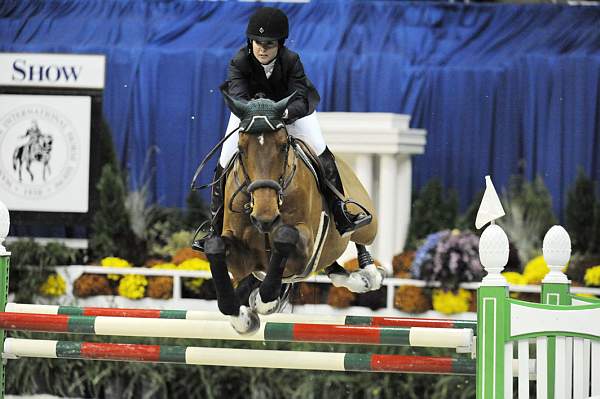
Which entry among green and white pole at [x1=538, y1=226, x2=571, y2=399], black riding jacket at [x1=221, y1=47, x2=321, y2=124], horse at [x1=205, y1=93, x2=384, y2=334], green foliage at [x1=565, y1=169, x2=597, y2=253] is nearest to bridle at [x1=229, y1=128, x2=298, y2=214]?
horse at [x1=205, y1=93, x2=384, y2=334]

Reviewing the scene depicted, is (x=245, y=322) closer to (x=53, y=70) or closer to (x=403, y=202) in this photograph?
(x=403, y=202)

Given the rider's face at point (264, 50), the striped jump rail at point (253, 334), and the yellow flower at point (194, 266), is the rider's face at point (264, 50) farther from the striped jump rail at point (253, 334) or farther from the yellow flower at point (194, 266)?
the yellow flower at point (194, 266)

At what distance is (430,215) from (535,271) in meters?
0.83

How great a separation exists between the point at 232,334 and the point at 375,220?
1.50 m

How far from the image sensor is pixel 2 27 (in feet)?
29.7

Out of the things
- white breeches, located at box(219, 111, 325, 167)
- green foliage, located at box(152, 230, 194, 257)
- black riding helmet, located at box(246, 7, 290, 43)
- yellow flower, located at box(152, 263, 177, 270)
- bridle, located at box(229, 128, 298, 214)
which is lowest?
yellow flower, located at box(152, 263, 177, 270)

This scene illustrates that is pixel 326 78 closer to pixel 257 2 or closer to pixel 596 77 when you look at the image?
pixel 257 2

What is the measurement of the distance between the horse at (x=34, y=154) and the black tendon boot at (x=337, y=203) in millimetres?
4149

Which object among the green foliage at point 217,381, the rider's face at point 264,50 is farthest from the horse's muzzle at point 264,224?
the green foliage at point 217,381

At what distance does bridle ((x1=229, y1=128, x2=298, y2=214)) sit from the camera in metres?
4.36

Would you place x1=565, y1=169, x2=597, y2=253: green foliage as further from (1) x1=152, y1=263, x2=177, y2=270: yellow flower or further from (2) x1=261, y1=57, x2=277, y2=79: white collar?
(2) x1=261, y1=57, x2=277, y2=79: white collar

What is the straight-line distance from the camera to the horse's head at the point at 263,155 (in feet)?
14.3

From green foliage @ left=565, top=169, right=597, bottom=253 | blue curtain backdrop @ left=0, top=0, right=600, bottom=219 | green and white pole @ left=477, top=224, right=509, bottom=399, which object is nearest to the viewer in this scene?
green and white pole @ left=477, top=224, right=509, bottom=399

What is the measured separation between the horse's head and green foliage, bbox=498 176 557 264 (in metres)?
4.19
